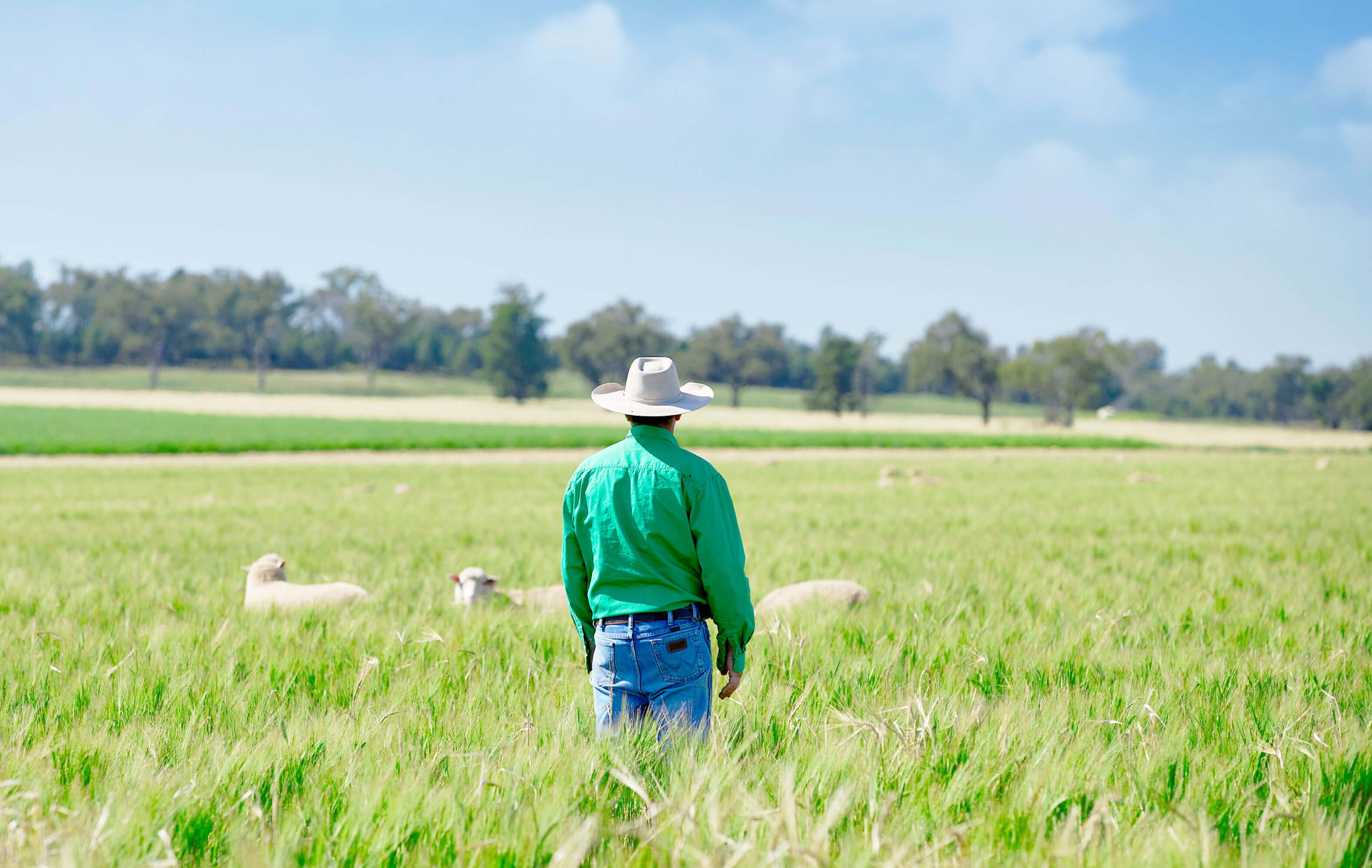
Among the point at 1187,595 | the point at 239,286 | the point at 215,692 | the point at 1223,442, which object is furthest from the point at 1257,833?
the point at 239,286

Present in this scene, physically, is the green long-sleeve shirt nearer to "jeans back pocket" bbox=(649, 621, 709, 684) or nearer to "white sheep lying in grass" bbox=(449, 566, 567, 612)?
"jeans back pocket" bbox=(649, 621, 709, 684)

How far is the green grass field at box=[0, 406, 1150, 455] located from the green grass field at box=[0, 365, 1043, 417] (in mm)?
44134

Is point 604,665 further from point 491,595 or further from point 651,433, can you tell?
point 491,595

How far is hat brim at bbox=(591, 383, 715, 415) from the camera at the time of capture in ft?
11.3

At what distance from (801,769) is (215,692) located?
2.98 metres

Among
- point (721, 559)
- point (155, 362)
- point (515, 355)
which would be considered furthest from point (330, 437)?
point (155, 362)

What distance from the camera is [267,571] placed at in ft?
24.1

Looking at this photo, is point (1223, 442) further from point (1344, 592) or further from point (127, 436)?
point (127, 436)

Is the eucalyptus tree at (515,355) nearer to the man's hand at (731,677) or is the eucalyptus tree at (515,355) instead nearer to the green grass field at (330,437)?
the green grass field at (330,437)

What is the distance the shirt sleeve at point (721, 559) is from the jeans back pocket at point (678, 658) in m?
0.16

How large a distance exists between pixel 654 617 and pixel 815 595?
3.46 metres

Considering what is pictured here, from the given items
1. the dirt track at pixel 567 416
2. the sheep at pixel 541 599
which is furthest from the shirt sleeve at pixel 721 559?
the dirt track at pixel 567 416

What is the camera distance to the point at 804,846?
2.14 meters

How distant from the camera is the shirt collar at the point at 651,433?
11.6 ft
